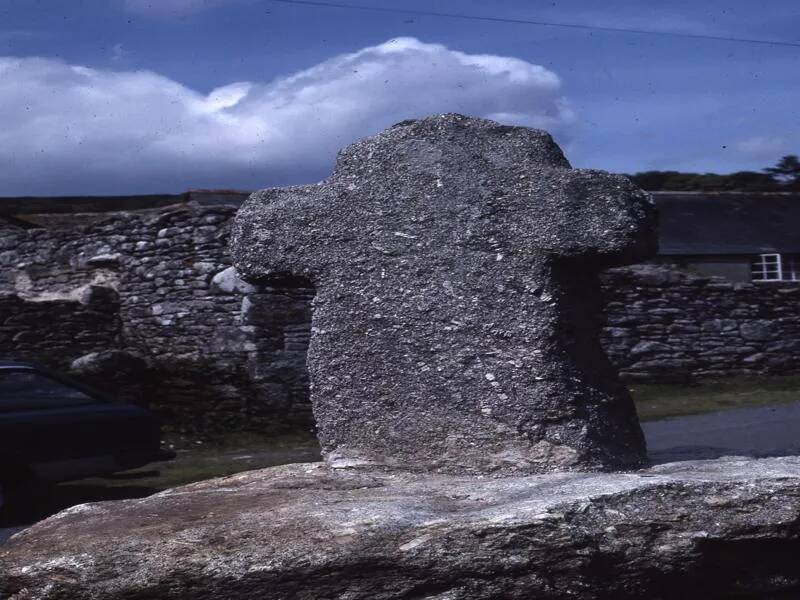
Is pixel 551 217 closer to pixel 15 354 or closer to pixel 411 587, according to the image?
pixel 411 587

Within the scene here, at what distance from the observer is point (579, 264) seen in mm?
4004

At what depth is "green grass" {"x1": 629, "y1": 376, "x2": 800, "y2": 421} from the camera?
1395cm

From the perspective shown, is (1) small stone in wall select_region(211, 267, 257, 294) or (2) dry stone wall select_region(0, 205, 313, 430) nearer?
(2) dry stone wall select_region(0, 205, 313, 430)

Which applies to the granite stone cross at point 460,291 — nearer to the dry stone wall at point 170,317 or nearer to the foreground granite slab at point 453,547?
the foreground granite slab at point 453,547

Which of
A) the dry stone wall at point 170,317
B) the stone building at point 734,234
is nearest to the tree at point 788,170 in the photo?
the stone building at point 734,234

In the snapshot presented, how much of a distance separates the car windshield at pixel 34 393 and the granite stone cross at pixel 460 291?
5.45m

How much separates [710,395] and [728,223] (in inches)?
595

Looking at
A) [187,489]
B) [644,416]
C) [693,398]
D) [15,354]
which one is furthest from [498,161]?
[693,398]

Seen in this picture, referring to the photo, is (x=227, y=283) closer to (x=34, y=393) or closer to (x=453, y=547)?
(x=34, y=393)

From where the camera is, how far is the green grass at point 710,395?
1395cm

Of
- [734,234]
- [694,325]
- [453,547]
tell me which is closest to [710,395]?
[694,325]

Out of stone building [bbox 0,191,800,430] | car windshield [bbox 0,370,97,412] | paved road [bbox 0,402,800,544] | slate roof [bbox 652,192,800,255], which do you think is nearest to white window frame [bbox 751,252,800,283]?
slate roof [bbox 652,192,800,255]

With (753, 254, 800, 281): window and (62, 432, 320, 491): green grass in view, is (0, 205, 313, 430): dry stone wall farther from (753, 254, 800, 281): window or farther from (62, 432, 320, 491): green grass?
(753, 254, 800, 281): window

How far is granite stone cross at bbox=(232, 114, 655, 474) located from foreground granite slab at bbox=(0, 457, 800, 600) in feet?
2.12
